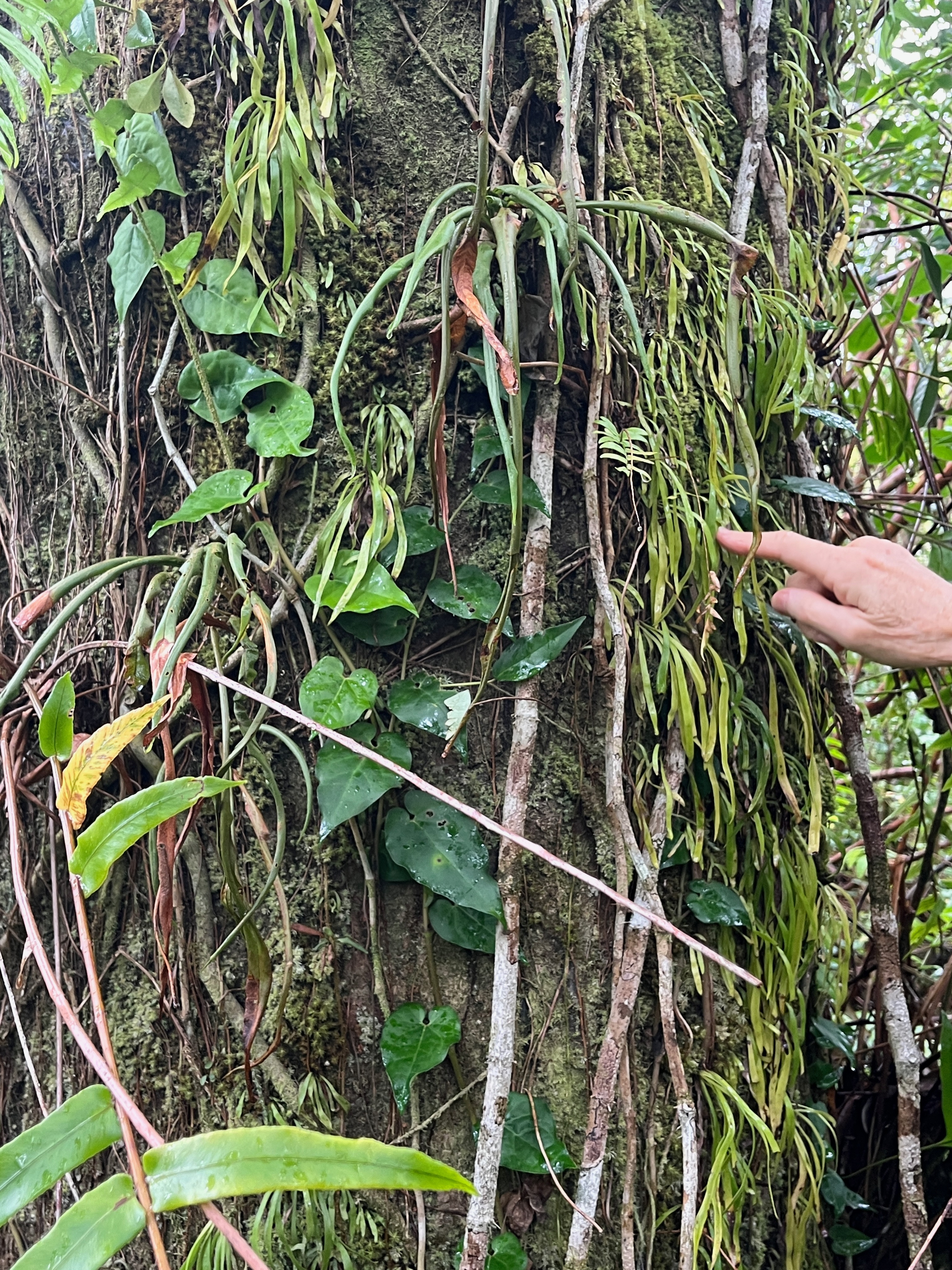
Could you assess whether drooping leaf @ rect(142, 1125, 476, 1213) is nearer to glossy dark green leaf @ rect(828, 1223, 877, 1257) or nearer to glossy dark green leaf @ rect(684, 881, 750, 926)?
glossy dark green leaf @ rect(684, 881, 750, 926)

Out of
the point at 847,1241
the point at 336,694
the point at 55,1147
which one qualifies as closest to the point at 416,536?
the point at 336,694

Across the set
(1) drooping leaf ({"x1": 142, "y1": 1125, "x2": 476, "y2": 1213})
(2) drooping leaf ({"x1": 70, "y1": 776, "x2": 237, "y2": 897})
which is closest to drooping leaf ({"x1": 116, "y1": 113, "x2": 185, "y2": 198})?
(2) drooping leaf ({"x1": 70, "y1": 776, "x2": 237, "y2": 897})

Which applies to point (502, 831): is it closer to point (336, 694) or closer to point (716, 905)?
point (336, 694)

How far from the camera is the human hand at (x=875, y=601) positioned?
0.90 m

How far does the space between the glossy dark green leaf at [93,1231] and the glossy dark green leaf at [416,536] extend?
2.05ft

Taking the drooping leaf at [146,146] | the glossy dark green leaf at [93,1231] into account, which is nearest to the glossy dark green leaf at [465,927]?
the glossy dark green leaf at [93,1231]

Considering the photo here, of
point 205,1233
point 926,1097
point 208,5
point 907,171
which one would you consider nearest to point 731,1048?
point 926,1097

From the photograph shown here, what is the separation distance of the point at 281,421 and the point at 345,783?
1.39 feet

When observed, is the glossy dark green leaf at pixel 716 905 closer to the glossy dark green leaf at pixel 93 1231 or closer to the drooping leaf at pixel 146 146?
the glossy dark green leaf at pixel 93 1231

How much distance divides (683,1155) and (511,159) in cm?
117

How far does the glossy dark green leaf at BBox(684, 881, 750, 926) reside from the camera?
980 mm

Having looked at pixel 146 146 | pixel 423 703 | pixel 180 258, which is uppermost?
pixel 146 146

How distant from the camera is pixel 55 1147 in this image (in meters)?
0.46

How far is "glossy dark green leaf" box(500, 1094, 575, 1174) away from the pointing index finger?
2.20 ft
